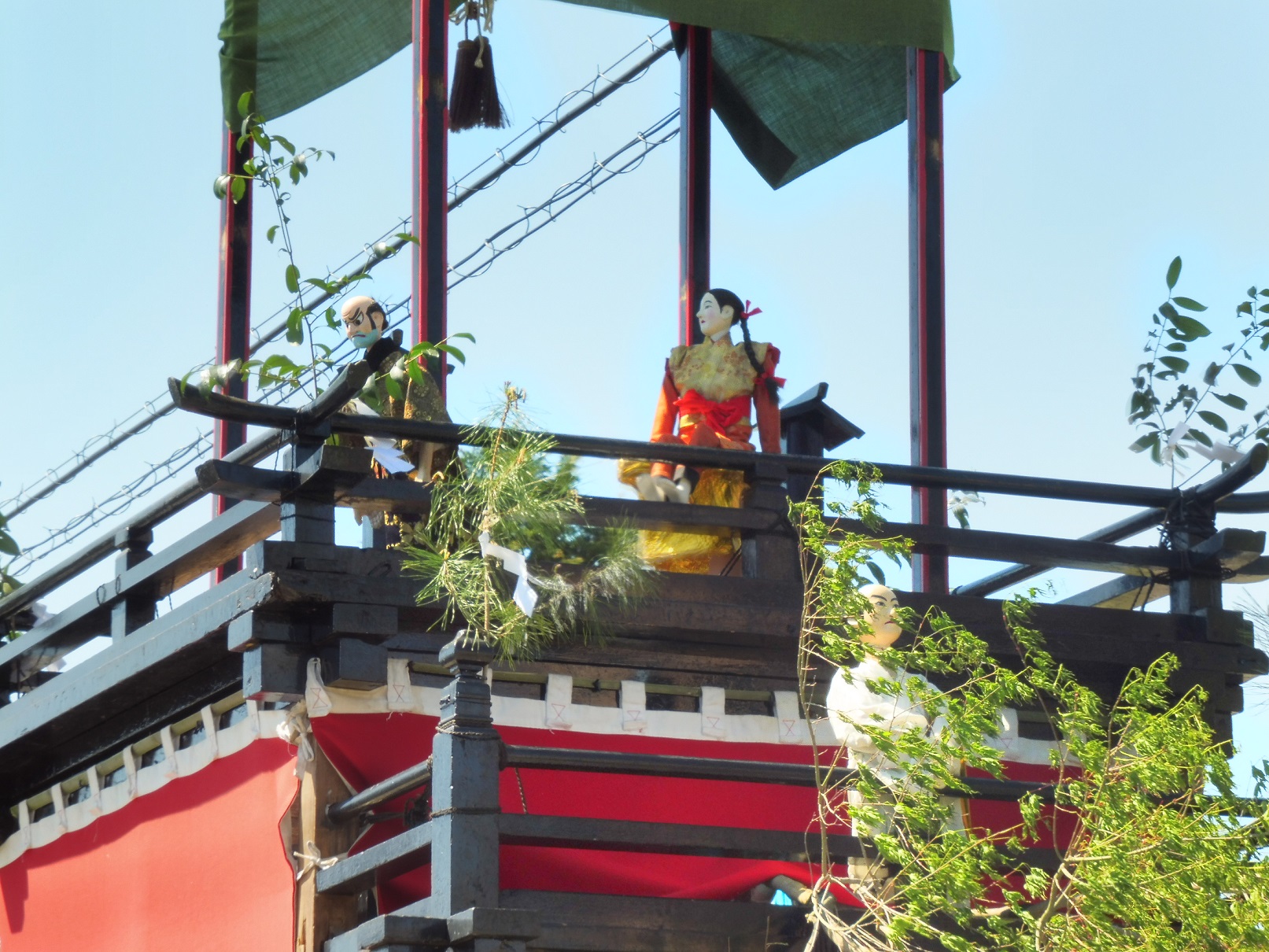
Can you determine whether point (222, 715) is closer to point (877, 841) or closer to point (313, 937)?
point (313, 937)

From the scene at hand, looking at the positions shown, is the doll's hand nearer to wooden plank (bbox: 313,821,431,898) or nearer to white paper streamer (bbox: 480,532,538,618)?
white paper streamer (bbox: 480,532,538,618)

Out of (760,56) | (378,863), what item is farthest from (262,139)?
(760,56)

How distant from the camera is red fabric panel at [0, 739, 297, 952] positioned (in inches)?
274

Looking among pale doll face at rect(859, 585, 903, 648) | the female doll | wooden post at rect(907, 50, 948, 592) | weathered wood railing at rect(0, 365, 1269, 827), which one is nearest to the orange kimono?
the female doll

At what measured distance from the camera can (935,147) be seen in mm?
9797

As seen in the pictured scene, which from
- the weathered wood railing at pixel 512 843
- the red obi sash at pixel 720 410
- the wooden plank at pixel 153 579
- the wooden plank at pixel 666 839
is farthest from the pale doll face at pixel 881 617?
the wooden plank at pixel 153 579

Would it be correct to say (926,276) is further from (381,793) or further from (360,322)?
(381,793)

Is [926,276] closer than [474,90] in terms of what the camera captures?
Yes

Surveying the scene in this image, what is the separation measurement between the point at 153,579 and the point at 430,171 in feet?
6.74

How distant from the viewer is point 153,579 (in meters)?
7.84

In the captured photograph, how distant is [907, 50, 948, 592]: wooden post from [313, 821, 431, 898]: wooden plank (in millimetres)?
3407

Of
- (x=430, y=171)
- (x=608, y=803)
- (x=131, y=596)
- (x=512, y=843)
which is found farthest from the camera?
(x=430, y=171)

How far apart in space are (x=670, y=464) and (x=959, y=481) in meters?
1.28

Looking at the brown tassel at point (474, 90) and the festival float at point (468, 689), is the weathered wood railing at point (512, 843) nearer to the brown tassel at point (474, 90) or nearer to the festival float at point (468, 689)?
the festival float at point (468, 689)
